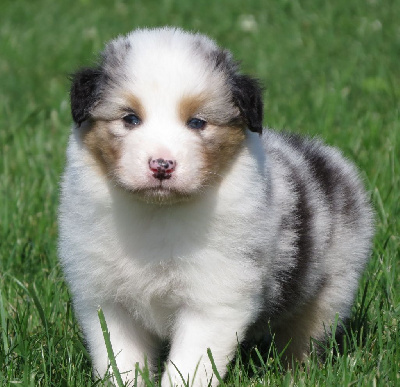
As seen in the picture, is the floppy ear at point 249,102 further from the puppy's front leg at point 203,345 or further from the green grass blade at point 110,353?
the green grass blade at point 110,353

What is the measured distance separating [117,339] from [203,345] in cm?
44

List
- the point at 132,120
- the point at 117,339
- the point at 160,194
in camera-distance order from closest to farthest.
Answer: the point at 160,194
the point at 132,120
the point at 117,339

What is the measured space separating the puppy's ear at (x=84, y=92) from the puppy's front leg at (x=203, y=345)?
973 mm

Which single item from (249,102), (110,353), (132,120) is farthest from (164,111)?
(110,353)

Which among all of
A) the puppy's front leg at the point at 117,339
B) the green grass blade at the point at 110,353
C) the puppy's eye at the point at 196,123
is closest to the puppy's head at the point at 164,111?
the puppy's eye at the point at 196,123

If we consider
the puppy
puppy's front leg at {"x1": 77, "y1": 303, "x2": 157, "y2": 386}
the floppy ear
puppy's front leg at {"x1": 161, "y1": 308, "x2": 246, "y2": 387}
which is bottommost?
puppy's front leg at {"x1": 77, "y1": 303, "x2": 157, "y2": 386}

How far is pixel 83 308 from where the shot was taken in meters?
4.12

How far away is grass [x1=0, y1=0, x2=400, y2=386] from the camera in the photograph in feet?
13.5

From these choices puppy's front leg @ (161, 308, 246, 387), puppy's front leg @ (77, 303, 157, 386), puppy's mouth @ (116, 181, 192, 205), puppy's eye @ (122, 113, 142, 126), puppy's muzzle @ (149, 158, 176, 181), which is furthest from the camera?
puppy's front leg @ (77, 303, 157, 386)

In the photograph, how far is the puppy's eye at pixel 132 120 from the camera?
3725 mm

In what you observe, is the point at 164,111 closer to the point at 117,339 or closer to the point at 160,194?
the point at 160,194

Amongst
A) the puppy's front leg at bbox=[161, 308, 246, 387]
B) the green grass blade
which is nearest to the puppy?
the puppy's front leg at bbox=[161, 308, 246, 387]

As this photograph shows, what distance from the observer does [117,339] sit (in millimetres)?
4090

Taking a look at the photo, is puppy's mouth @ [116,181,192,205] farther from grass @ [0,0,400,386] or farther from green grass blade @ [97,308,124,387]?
grass @ [0,0,400,386]
